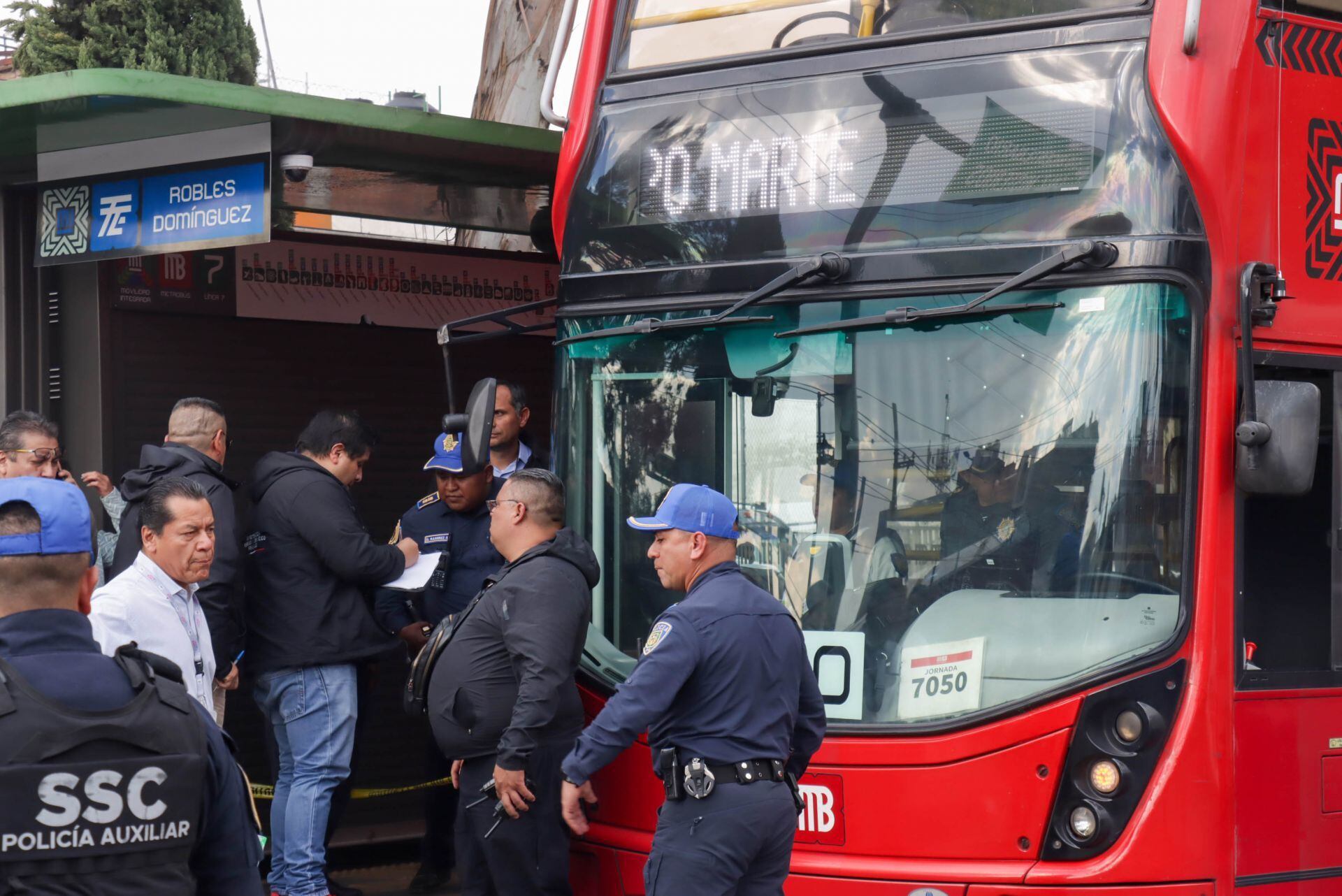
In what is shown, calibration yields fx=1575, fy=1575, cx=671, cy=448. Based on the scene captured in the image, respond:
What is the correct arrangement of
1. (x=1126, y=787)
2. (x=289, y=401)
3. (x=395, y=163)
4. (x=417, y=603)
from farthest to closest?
(x=289, y=401)
(x=395, y=163)
(x=417, y=603)
(x=1126, y=787)

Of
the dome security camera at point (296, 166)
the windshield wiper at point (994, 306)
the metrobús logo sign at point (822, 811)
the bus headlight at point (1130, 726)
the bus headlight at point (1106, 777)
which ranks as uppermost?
the dome security camera at point (296, 166)

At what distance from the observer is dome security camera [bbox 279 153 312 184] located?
6984 mm

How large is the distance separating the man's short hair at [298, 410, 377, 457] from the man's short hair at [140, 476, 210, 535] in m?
1.51

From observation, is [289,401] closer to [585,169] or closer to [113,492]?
[113,492]

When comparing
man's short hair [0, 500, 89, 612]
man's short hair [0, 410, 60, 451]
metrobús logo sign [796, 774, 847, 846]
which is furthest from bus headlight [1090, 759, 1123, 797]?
man's short hair [0, 410, 60, 451]

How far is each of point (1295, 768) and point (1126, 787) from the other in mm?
623

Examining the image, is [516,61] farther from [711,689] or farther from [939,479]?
[711,689]

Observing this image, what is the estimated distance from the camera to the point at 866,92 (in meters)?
5.13

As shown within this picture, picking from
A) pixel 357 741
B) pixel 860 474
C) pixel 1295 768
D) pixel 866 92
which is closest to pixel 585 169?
pixel 866 92

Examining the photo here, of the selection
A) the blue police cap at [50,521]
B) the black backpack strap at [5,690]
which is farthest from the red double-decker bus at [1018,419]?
the black backpack strap at [5,690]

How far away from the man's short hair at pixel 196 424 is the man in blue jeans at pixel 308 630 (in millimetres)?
355

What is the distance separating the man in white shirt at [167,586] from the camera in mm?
4633

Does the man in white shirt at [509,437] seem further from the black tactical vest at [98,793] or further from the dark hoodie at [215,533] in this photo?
the black tactical vest at [98,793]

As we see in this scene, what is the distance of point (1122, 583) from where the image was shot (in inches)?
180
